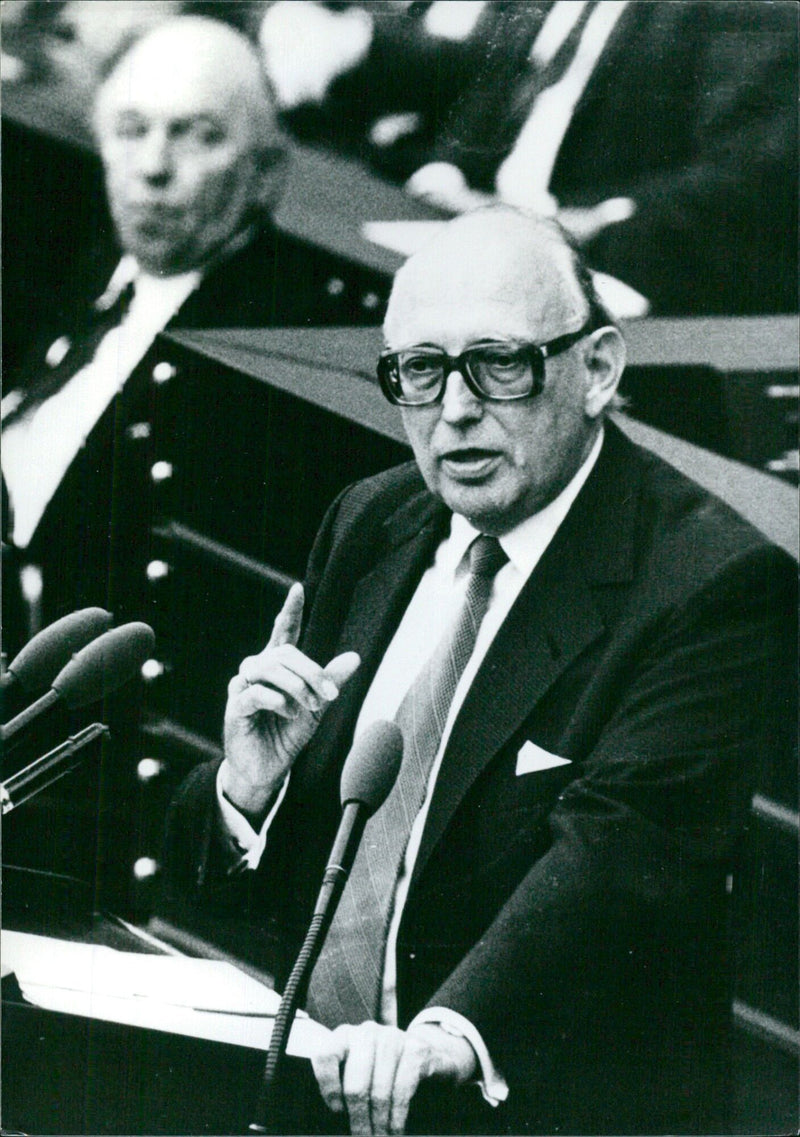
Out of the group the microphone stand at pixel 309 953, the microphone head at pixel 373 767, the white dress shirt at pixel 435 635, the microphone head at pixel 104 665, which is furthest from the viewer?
the white dress shirt at pixel 435 635

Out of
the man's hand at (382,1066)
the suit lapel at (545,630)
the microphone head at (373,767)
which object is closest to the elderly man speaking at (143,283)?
the suit lapel at (545,630)

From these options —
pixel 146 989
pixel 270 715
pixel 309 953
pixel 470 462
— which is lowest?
pixel 146 989

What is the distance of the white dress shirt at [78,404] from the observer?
16.2 ft

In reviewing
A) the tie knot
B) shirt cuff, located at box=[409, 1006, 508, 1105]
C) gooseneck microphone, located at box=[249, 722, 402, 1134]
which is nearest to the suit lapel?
the tie knot

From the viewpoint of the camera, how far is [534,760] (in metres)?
4.48

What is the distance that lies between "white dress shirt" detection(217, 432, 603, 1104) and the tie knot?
18 millimetres

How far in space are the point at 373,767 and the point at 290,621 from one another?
0.80 m

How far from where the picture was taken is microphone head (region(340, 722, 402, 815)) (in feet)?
13.3

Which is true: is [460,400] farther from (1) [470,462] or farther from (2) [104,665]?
(2) [104,665]

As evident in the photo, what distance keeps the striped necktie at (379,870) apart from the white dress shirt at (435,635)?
2 cm

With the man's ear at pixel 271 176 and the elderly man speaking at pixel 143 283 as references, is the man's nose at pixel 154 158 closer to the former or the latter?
the elderly man speaking at pixel 143 283

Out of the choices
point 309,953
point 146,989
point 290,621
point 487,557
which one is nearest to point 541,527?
point 487,557

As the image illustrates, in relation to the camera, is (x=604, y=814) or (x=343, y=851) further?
(x=604, y=814)

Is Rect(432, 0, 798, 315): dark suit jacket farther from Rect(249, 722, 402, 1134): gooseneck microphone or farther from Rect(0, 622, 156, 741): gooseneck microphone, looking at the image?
Rect(0, 622, 156, 741): gooseneck microphone
